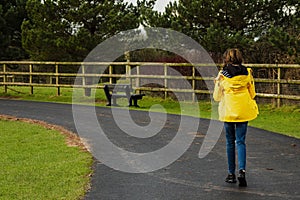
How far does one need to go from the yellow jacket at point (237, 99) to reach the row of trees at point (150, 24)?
26.9 ft

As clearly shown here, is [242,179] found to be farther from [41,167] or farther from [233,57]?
[41,167]

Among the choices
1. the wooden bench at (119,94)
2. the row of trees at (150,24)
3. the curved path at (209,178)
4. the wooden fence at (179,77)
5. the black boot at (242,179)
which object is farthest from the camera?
the wooden bench at (119,94)

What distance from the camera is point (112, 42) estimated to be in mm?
23984

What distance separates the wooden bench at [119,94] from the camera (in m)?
18.6

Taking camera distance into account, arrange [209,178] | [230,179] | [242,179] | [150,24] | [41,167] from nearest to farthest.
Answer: [242,179] < [230,179] < [209,178] < [41,167] < [150,24]

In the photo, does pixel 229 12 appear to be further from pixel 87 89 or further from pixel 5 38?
pixel 5 38

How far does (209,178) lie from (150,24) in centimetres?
1348

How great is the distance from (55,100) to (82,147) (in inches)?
522

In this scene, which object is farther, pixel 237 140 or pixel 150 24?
pixel 150 24

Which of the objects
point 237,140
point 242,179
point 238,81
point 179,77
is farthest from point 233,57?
point 179,77

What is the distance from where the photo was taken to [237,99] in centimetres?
675

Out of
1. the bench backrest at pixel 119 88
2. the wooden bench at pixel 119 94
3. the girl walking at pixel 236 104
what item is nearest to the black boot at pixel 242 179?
the girl walking at pixel 236 104

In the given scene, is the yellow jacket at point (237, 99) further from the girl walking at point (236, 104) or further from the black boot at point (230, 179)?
the black boot at point (230, 179)

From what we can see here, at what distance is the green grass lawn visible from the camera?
6242 mm
